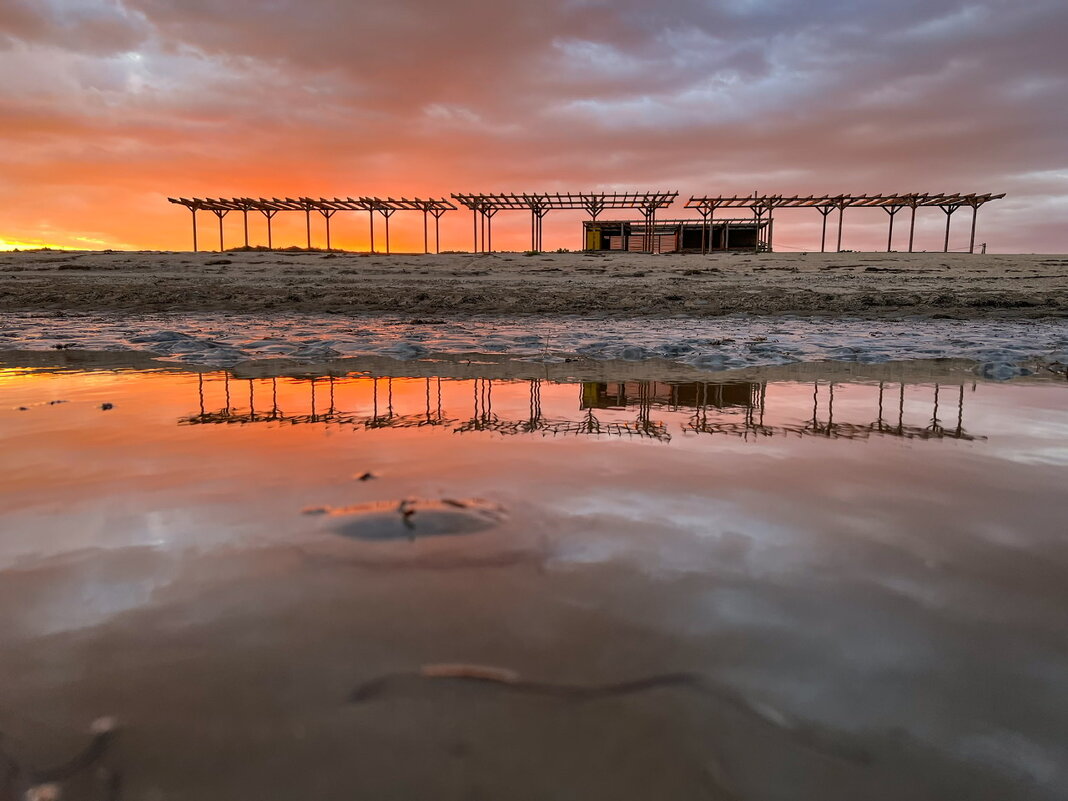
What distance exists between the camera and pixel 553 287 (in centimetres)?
1288

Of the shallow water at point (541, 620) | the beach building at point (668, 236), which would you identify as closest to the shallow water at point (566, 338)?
the shallow water at point (541, 620)

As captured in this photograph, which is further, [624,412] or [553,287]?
[553,287]

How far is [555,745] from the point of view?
0.81 m

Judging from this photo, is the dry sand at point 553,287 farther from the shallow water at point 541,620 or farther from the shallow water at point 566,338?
the shallow water at point 541,620

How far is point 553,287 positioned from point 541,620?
475 inches

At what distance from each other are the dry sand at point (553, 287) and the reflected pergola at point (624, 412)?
6.58 m

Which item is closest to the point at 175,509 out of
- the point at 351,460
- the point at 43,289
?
the point at 351,460

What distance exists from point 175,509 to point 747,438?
6.13 feet

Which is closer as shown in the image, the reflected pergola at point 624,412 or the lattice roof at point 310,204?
the reflected pergola at point 624,412

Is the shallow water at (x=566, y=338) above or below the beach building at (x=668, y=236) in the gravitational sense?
below

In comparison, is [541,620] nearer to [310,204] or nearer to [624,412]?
[624,412]

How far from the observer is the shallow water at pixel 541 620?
0.80m

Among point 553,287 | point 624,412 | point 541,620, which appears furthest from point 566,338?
point 553,287

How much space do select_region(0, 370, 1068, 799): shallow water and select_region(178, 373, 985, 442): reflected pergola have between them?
39 cm
